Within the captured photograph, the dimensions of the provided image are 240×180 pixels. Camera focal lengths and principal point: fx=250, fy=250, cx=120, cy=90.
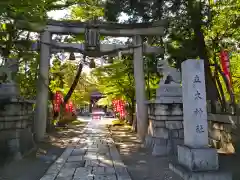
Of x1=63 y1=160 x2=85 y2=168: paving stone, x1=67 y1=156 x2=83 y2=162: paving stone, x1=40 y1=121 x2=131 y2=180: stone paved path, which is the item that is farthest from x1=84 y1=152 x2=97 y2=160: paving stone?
x1=63 y1=160 x2=85 y2=168: paving stone

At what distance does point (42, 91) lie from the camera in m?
11.9

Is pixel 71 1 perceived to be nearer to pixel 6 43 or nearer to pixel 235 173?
pixel 6 43

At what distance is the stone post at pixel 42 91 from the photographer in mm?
11672

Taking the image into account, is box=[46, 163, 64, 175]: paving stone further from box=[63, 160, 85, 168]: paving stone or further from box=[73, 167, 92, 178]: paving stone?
box=[73, 167, 92, 178]: paving stone

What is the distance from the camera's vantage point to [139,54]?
12.5m

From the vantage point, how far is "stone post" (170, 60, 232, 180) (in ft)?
17.4

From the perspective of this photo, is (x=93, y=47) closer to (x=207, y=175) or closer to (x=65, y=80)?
(x=207, y=175)

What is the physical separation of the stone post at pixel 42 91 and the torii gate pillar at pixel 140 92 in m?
4.35

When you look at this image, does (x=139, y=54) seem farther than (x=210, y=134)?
Yes

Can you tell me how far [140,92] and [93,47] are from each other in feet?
10.4

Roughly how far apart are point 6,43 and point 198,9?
7410mm

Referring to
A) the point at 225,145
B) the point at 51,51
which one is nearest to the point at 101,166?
the point at 225,145

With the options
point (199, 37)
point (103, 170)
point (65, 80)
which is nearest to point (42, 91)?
point (103, 170)

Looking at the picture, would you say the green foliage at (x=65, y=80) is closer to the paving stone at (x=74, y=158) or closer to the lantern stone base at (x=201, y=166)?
the paving stone at (x=74, y=158)
